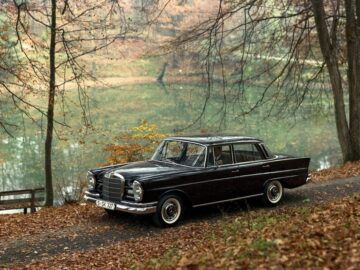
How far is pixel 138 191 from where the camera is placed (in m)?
8.91

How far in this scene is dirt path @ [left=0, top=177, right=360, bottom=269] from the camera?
325 inches

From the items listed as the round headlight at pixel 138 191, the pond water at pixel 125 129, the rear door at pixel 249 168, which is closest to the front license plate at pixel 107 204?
the round headlight at pixel 138 191

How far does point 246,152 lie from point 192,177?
5.81ft

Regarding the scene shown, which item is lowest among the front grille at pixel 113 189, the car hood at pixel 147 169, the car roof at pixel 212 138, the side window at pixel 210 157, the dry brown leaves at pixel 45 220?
the dry brown leaves at pixel 45 220

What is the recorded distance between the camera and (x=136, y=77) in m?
66.9

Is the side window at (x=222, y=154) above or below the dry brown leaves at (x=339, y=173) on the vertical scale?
above

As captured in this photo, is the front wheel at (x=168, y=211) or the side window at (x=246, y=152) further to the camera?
the side window at (x=246, y=152)

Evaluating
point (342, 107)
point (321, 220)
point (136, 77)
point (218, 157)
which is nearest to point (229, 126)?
point (342, 107)

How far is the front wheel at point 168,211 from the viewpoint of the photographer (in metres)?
9.13

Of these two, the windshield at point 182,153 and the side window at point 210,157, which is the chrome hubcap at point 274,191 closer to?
the side window at point 210,157

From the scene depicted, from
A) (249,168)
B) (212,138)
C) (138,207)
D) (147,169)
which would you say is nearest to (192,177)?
(147,169)

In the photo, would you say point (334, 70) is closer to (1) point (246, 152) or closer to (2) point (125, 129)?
(1) point (246, 152)

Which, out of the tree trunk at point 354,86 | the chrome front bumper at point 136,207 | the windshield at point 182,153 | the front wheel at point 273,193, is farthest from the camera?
the tree trunk at point 354,86

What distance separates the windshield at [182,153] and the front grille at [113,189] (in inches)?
51.7
